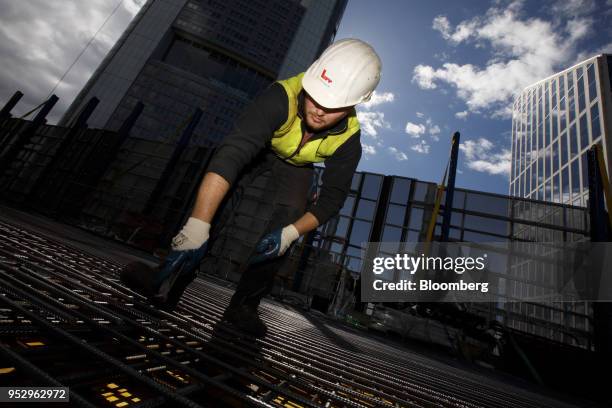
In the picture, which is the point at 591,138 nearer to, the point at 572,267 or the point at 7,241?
the point at 572,267

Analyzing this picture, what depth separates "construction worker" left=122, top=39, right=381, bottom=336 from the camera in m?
1.50

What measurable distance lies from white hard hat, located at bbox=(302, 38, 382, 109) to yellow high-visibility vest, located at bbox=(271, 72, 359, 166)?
108 millimetres

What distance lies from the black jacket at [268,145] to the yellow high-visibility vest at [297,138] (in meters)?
0.04

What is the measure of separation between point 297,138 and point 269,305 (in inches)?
108

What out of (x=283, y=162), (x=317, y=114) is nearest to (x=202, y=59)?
(x=283, y=162)

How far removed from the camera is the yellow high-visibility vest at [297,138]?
6.08 feet

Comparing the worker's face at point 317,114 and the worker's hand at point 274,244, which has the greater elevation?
the worker's face at point 317,114

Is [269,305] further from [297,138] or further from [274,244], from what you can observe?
[297,138]

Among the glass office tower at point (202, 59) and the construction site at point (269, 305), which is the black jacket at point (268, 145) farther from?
the glass office tower at point (202, 59)

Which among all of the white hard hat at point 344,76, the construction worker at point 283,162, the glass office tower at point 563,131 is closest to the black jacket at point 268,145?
the construction worker at point 283,162

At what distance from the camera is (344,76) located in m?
1.88

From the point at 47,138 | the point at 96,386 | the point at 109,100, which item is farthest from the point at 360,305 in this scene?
the point at 109,100

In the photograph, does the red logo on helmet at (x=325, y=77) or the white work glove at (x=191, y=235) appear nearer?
the white work glove at (x=191, y=235)

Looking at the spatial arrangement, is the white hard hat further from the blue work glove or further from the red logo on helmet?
the blue work glove
